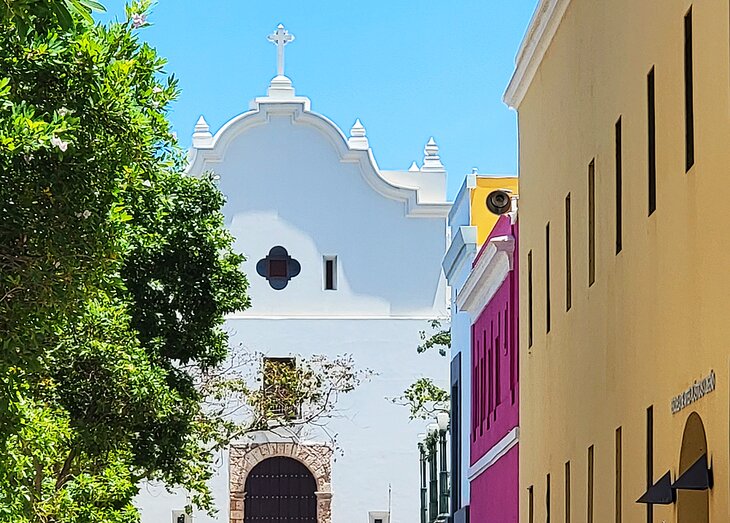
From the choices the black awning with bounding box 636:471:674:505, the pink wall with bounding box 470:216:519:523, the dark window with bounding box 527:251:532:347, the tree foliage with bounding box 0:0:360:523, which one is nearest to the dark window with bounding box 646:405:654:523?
the black awning with bounding box 636:471:674:505

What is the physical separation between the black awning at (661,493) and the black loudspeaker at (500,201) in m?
15.4

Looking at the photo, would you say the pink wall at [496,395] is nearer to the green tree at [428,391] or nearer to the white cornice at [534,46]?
the white cornice at [534,46]

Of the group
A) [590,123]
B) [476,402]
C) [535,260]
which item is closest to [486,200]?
[476,402]

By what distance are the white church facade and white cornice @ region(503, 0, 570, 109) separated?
23.0m

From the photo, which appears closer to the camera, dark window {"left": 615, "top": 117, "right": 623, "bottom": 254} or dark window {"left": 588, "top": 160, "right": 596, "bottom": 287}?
dark window {"left": 615, "top": 117, "right": 623, "bottom": 254}

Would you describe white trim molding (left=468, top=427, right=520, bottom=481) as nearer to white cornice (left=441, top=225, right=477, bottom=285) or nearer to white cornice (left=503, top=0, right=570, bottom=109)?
white cornice (left=441, top=225, right=477, bottom=285)

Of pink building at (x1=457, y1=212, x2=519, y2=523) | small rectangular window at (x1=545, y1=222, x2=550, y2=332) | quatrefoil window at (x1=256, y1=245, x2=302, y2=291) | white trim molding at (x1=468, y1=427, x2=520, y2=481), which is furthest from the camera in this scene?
quatrefoil window at (x1=256, y1=245, x2=302, y2=291)

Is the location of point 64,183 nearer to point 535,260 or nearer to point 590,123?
point 590,123

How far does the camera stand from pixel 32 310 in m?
12.6

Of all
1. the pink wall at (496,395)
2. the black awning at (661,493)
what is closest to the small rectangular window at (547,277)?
the pink wall at (496,395)

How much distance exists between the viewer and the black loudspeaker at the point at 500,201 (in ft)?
90.1

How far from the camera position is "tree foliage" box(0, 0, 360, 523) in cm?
1226

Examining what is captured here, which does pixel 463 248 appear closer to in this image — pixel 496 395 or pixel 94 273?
pixel 496 395

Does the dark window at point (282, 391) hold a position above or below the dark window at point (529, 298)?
above
